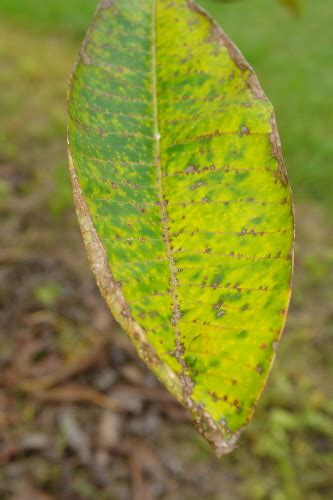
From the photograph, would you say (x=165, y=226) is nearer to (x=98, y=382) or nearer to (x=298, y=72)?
(x=98, y=382)

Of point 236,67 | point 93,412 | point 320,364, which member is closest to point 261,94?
point 236,67

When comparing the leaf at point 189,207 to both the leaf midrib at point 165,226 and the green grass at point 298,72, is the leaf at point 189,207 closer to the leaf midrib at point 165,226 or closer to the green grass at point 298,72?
the leaf midrib at point 165,226

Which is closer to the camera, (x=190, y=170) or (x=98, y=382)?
(x=190, y=170)

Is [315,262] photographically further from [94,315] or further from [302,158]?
[94,315]

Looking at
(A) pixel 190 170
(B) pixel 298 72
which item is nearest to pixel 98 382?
(A) pixel 190 170

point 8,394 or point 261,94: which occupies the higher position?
point 261,94

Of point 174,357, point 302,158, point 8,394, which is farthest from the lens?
point 302,158

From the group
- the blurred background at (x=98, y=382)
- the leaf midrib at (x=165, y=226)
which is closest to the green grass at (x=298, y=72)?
the blurred background at (x=98, y=382)
